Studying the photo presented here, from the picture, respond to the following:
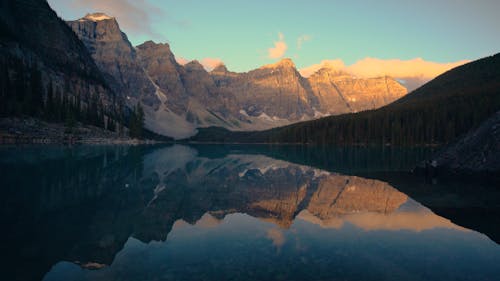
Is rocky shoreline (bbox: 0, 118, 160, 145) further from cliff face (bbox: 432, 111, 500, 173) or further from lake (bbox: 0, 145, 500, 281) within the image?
cliff face (bbox: 432, 111, 500, 173)

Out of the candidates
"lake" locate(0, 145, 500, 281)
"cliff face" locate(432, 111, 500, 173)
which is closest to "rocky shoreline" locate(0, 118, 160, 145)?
"lake" locate(0, 145, 500, 281)

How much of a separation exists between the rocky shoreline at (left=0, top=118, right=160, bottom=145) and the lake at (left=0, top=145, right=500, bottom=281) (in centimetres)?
7819

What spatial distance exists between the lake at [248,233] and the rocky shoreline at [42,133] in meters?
78.2

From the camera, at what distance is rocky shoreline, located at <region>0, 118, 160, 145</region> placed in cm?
9194

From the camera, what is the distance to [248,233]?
1669cm

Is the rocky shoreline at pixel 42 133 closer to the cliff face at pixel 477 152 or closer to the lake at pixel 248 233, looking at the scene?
the lake at pixel 248 233

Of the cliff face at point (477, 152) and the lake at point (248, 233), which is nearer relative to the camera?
the lake at point (248, 233)

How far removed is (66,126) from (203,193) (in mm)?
117273

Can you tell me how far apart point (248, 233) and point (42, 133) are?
114m

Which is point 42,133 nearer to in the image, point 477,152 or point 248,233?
point 248,233

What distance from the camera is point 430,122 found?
14912 cm

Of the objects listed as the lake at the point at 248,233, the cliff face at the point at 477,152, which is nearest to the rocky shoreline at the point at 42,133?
the lake at the point at 248,233

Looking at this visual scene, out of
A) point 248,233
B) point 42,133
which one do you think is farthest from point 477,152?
point 42,133

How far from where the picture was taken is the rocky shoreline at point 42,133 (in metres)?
91.9
